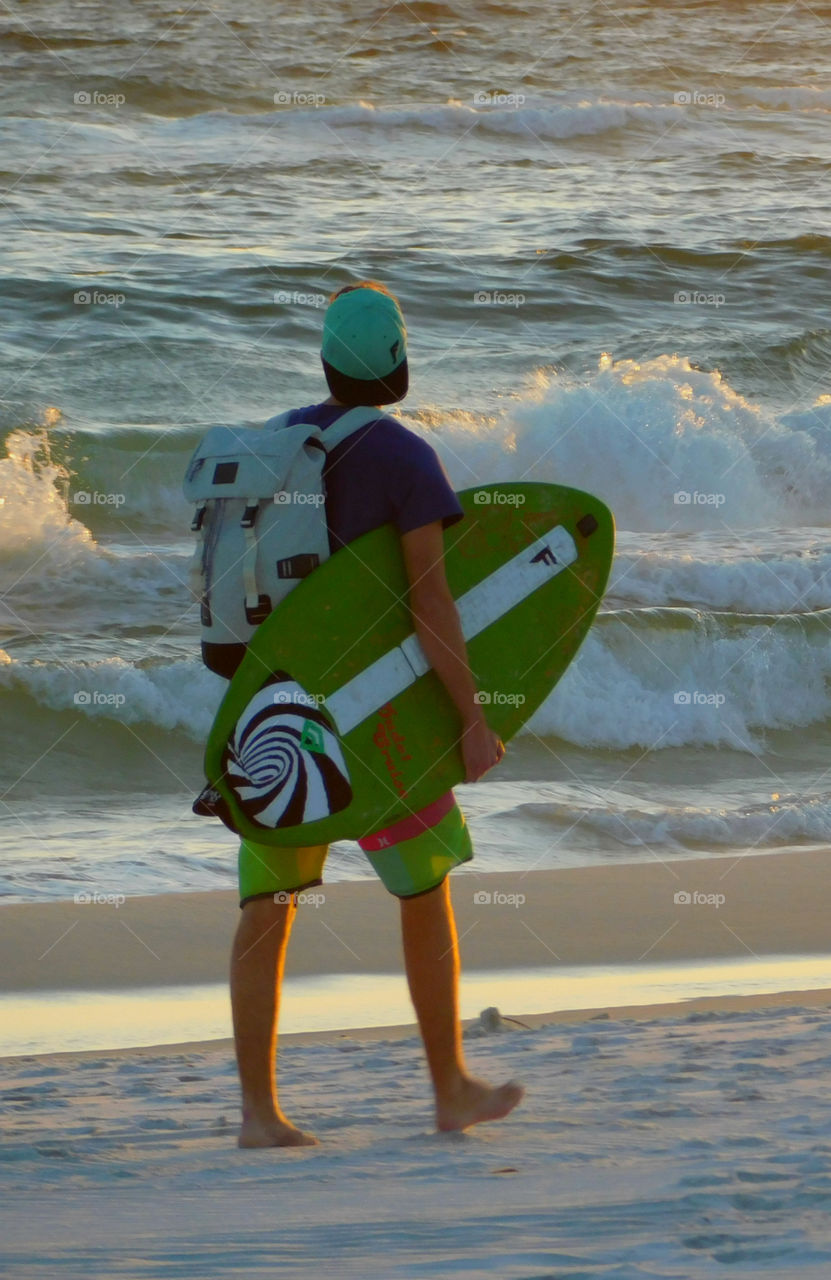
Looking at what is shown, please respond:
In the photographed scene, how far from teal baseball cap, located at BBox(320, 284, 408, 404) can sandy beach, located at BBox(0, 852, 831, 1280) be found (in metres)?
1.20

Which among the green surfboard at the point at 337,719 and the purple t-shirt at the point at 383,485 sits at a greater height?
the purple t-shirt at the point at 383,485

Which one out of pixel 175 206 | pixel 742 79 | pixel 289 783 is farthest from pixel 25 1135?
pixel 742 79

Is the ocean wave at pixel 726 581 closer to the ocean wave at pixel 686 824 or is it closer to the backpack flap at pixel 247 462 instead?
the ocean wave at pixel 686 824

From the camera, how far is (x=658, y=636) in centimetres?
777

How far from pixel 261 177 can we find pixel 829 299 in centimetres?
607

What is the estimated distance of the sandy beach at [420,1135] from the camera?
179cm

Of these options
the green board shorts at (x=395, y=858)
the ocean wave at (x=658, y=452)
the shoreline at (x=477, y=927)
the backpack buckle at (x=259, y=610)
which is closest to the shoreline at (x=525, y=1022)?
the shoreline at (x=477, y=927)

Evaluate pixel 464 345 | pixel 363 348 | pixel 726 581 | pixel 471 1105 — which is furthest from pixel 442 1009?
pixel 464 345

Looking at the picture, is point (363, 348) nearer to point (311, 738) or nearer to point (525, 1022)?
point (311, 738)

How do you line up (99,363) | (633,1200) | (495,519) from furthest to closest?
(99,363)
(495,519)
(633,1200)

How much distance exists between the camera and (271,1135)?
7.98 feet

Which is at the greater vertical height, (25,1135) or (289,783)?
(289,783)

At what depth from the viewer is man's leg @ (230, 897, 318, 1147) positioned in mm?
2422

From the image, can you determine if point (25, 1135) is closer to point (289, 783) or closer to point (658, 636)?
point (289, 783)
